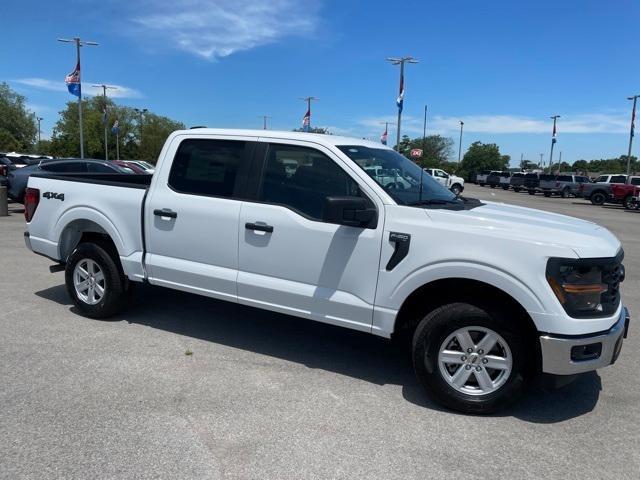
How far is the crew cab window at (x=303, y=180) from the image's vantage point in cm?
426

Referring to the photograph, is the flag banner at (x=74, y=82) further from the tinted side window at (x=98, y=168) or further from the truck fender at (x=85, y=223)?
the truck fender at (x=85, y=223)

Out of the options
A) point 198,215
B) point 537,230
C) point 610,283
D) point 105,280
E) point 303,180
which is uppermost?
point 303,180

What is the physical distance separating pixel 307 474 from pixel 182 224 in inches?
103

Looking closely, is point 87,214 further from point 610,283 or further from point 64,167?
point 64,167

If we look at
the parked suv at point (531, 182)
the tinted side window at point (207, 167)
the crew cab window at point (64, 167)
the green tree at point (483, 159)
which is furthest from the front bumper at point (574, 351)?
the green tree at point (483, 159)

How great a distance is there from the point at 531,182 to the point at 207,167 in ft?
155

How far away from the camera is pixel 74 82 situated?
32.2m

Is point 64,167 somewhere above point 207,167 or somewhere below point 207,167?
below

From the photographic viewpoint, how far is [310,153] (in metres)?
4.41

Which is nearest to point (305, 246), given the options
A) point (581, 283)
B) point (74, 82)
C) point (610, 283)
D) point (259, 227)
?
point (259, 227)

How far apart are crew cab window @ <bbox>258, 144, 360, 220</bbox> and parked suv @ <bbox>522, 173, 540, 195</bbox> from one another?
4615cm

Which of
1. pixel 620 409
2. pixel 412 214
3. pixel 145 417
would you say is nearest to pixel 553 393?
pixel 620 409

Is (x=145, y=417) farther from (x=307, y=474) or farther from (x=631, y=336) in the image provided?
(x=631, y=336)

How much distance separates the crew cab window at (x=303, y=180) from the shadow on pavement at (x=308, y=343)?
1403mm
